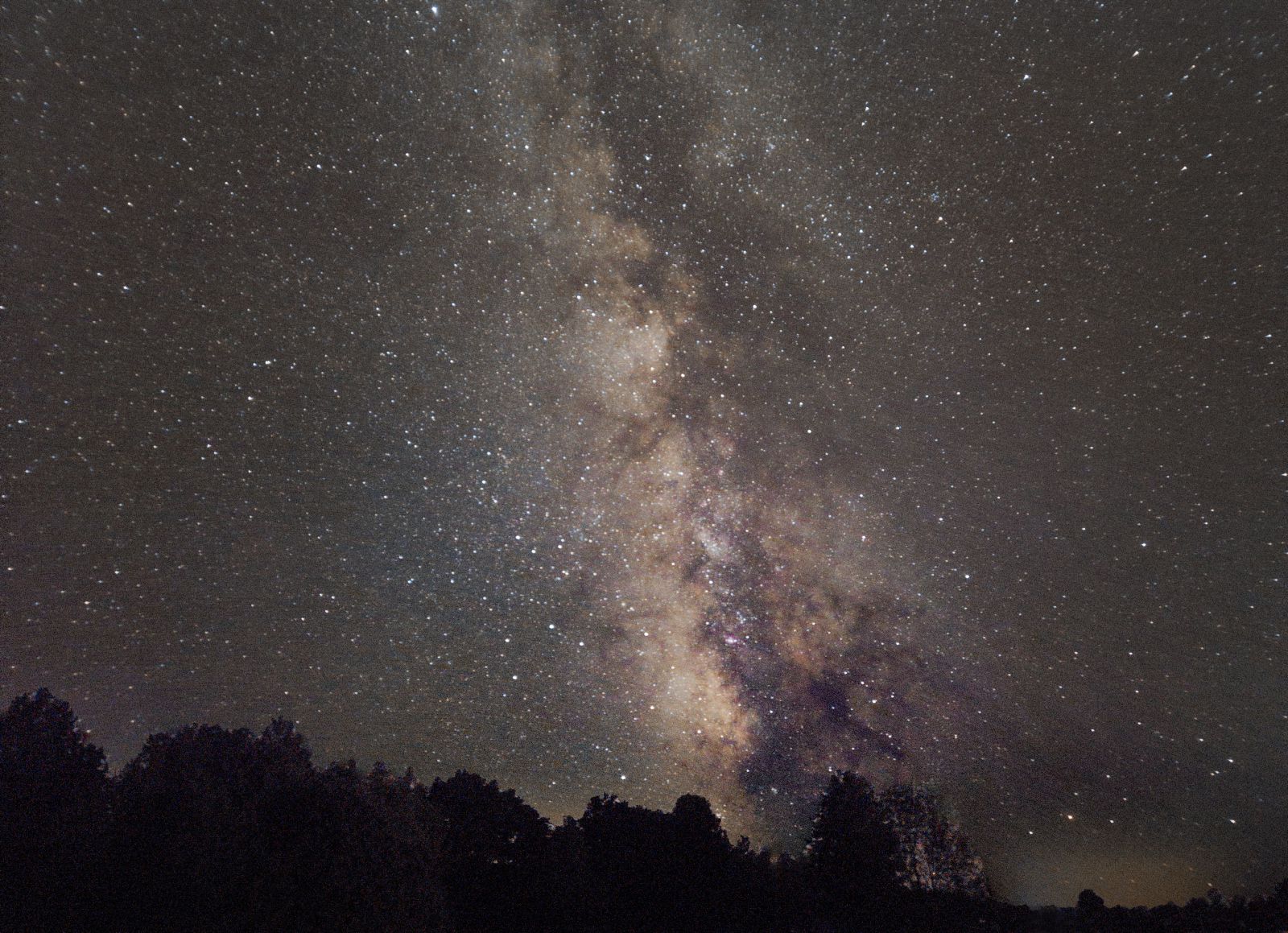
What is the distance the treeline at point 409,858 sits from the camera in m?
6.25

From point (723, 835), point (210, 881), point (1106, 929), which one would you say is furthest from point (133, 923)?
point (1106, 929)

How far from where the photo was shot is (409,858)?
24.4ft

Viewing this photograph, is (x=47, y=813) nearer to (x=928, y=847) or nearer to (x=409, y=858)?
(x=409, y=858)

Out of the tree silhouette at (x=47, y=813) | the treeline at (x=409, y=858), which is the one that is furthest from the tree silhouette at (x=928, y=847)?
the tree silhouette at (x=47, y=813)

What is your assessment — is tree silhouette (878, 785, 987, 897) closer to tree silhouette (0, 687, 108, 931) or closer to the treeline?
the treeline

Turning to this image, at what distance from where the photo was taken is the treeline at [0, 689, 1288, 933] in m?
6.25

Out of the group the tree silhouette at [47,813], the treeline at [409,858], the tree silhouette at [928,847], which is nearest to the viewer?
the tree silhouette at [47,813]

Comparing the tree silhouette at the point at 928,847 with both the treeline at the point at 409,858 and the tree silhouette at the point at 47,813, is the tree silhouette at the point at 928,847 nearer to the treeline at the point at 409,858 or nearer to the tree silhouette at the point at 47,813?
the treeline at the point at 409,858

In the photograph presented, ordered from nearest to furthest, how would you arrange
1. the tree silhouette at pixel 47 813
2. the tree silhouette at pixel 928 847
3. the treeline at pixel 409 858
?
the tree silhouette at pixel 47 813
the treeline at pixel 409 858
the tree silhouette at pixel 928 847

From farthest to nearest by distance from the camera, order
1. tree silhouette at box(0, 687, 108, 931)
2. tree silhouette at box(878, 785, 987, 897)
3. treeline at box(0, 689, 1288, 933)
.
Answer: tree silhouette at box(878, 785, 987, 897), treeline at box(0, 689, 1288, 933), tree silhouette at box(0, 687, 108, 931)

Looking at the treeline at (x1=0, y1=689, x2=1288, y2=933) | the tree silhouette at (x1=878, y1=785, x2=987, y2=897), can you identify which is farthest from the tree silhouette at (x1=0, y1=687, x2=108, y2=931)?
the tree silhouette at (x1=878, y1=785, x2=987, y2=897)

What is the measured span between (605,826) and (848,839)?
4264mm

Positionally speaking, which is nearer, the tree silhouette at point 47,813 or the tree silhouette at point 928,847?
the tree silhouette at point 47,813

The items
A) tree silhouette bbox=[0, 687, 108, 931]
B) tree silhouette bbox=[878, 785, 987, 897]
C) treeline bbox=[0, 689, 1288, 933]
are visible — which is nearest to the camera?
tree silhouette bbox=[0, 687, 108, 931]
